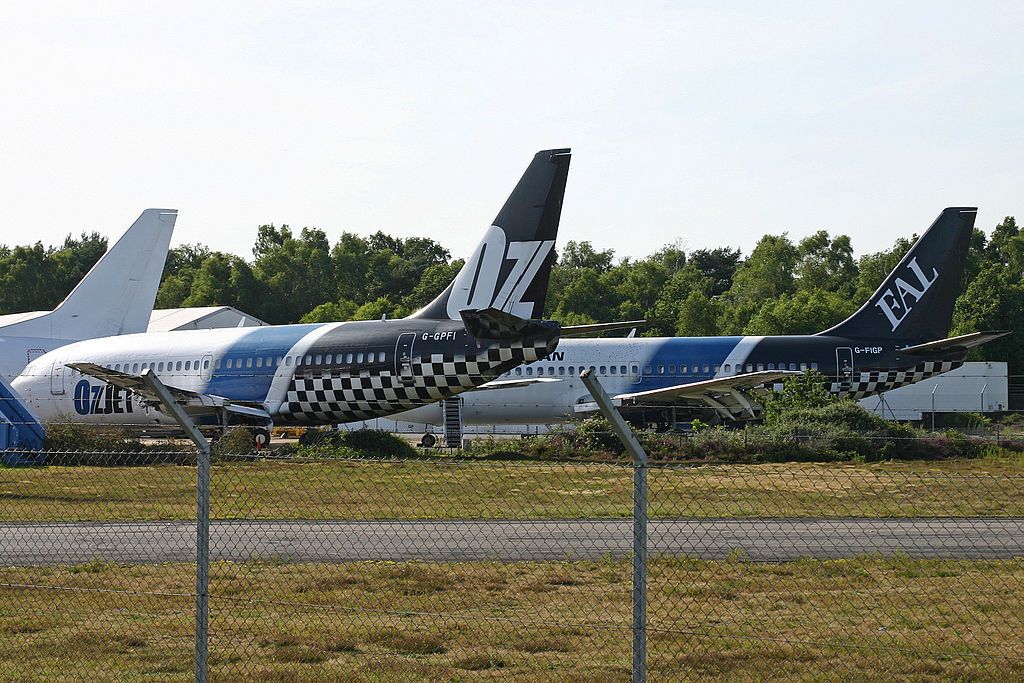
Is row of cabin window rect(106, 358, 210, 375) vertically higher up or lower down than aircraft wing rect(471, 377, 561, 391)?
higher up

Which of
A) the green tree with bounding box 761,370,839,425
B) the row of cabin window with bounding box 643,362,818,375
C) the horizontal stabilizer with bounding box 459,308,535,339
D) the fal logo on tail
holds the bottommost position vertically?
the green tree with bounding box 761,370,839,425

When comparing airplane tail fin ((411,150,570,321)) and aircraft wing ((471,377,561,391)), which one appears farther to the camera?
aircraft wing ((471,377,561,391))

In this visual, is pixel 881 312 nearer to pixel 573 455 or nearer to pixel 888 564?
pixel 573 455

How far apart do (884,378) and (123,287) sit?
2706 centimetres

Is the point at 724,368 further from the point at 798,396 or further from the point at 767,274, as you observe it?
the point at 767,274

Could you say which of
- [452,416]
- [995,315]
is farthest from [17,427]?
[995,315]

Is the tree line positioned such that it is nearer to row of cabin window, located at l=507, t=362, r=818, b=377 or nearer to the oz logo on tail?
row of cabin window, located at l=507, t=362, r=818, b=377

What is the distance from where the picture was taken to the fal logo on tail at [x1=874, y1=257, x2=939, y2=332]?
117ft

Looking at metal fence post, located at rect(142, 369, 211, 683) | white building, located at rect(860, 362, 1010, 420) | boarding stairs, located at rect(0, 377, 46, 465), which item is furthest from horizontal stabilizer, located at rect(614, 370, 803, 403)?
metal fence post, located at rect(142, 369, 211, 683)

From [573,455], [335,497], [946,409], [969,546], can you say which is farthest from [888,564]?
[946,409]

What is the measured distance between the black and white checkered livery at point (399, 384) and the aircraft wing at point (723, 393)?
818 cm

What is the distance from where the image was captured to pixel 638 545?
674 cm

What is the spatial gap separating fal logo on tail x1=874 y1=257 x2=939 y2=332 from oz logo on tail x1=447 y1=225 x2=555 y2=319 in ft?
43.1

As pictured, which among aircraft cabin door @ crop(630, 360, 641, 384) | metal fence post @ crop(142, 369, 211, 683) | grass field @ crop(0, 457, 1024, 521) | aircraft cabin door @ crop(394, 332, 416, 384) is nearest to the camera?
metal fence post @ crop(142, 369, 211, 683)
